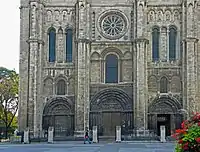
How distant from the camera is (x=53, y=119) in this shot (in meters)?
53.3

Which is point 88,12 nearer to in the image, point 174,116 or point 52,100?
point 52,100

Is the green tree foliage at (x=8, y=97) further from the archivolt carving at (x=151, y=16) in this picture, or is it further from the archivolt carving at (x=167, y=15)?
the archivolt carving at (x=167, y=15)

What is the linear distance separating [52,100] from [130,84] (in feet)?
28.5

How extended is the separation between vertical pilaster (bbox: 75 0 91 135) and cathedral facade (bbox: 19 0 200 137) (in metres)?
0.11

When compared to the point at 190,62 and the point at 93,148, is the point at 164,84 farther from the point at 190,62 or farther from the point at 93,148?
the point at 93,148

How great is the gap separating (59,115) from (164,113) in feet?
37.6

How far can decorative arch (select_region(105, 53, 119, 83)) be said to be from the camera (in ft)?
176

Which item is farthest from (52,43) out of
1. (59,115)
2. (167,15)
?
(167,15)

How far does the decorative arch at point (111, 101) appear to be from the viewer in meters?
52.8

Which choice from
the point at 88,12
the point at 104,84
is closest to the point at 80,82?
the point at 104,84

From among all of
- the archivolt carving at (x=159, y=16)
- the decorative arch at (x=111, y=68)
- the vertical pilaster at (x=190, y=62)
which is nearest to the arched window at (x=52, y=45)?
the decorative arch at (x=111, y=68)

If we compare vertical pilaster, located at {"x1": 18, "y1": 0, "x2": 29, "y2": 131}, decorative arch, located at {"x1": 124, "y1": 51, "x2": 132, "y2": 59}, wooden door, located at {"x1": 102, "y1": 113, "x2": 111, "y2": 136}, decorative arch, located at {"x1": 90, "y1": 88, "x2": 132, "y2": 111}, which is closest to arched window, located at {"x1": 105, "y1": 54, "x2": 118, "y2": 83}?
decorative arch, located at {"x1": 124, "y1": 51, "x2": 132, "y2": 59}

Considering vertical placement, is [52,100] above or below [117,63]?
below

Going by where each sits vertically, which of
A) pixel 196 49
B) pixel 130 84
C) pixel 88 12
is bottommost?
pixel 130 84
